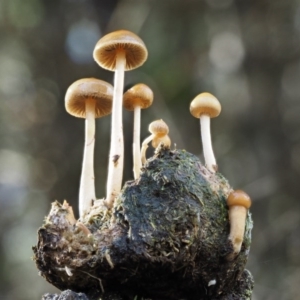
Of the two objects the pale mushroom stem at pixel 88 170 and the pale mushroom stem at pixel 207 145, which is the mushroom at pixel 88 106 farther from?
the pale mushroom stem at pixel 207 145

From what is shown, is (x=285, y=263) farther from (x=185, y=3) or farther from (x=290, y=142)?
(x=185, y=3)

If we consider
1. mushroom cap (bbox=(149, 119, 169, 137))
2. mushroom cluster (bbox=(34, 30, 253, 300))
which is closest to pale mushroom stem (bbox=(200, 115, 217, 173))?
mushroom cap (bbox=(149, 119, 169, 137))

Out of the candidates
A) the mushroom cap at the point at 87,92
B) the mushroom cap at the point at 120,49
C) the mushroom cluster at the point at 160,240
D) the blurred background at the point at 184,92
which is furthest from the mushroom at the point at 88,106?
the blurred background at the point at 184,92

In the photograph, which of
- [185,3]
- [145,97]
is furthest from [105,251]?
[185,3]

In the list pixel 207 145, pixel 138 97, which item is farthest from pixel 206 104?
pixel 138 97

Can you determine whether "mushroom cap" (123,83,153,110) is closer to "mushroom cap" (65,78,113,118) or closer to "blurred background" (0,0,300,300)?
"mushroom cap" (65,78,113,118)

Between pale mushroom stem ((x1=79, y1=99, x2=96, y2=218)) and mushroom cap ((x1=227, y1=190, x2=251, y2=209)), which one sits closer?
mushroom cap ((x1=227, y1=190, x2=251, y2=209))
